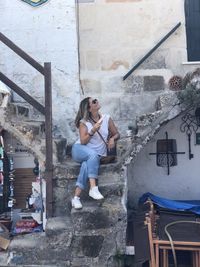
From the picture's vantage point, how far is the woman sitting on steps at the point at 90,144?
5.61 m

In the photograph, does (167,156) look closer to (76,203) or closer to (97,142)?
(97,142)

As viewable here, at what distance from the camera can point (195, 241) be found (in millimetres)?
5309

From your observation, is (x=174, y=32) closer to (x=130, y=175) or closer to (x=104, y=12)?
(x=104, y=12)

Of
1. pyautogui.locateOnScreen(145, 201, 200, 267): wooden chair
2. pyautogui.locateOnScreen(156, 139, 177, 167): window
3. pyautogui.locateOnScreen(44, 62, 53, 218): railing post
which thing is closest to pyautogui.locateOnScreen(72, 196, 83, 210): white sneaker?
pyautogui.locateOnScreen(44, 62, 53, 218): railing post

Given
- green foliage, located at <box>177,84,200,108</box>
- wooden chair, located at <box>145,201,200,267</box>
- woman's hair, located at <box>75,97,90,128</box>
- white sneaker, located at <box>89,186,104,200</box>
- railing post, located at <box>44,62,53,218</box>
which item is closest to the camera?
wooden chair, located at <box>145,201,200,267</box>

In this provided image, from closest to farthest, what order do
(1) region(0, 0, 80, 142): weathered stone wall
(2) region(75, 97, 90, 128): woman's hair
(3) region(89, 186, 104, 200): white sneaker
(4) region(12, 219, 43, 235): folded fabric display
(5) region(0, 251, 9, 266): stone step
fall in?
(5) region(0, 251, 9, 266): stone step
(3) region(89, 186, 104, 200): white sneaker
(2) region(75, 97, 90, 128): woman's hair
(4) region(12, 219, 43, 235): folded fabric display
(1) region(0, 0, 80, 142): weathered stone wall

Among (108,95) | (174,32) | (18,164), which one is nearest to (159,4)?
(174,32)

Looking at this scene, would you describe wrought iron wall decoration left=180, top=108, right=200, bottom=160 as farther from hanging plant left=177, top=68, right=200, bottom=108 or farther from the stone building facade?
hanging plant left=177, top=68, right=200, bottom=108

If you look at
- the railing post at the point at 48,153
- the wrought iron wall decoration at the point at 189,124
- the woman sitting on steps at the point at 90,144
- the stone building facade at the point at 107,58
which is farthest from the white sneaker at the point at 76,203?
the wrought iron wall decoration at the point at 189,124

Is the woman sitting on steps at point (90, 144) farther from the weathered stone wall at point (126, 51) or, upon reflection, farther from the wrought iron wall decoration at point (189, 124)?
the wrought iron wall decoration at point (189, 124)

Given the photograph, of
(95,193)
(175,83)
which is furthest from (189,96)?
(95,193)

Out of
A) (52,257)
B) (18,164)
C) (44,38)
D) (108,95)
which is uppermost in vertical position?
(44,38)

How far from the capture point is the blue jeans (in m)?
5.64

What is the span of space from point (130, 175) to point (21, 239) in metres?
2.82
